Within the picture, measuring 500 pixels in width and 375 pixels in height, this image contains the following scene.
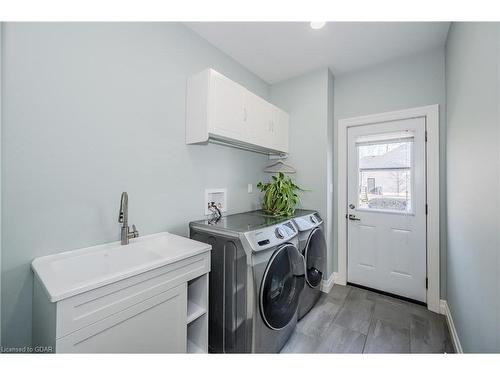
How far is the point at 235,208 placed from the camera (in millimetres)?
2301

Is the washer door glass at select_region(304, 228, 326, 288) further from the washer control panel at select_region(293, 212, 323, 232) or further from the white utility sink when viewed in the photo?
the white utility sink

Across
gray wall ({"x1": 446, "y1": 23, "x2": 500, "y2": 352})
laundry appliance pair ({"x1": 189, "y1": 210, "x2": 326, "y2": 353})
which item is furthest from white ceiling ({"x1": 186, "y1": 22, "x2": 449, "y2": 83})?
laundry appliance pair ({"x1": 189, "y1": 210, "x2": 326, "y2": 353})

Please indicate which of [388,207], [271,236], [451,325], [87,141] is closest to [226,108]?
[87,141]

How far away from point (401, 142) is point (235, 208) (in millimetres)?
1964

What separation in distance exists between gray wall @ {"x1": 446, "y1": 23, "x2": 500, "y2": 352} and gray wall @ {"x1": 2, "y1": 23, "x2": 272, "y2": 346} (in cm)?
184

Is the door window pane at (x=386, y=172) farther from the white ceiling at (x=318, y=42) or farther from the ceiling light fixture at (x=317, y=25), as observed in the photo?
the ceiling light fixture at (x=317, y=25)

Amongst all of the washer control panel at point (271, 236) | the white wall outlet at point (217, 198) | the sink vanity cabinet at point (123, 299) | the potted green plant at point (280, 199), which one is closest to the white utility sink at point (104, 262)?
the sink vanity cabinet at point (123, 299)

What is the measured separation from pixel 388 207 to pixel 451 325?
1120 mm

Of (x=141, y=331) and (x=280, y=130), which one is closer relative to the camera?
(x=141, y=331)

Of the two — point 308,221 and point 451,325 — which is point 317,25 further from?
point 451,325

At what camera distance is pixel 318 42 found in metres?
2.03

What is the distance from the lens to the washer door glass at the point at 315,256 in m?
2.04
